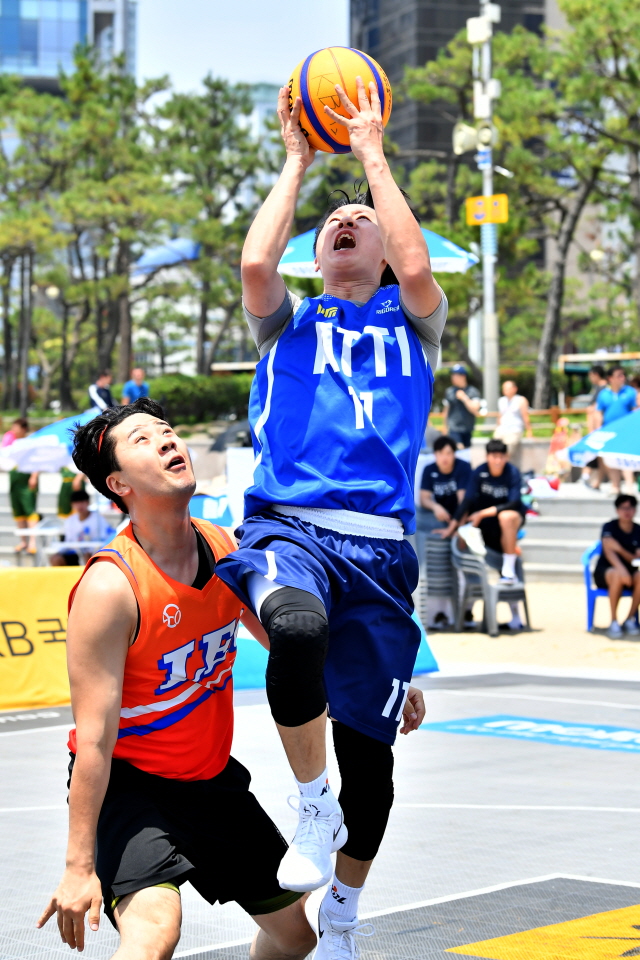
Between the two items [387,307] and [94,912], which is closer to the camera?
[94,912]

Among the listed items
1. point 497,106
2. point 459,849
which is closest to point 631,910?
point 459,849

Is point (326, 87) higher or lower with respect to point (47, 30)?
lower

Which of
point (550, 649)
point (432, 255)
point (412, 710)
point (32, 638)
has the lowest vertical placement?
point (550, 649)

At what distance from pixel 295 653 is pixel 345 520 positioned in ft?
1.54

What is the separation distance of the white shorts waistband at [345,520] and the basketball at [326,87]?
101cm

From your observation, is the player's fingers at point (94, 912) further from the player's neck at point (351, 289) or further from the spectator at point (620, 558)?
the spectator at point (620, 558)

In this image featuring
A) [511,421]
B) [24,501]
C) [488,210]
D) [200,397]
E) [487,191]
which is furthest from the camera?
[200,397]

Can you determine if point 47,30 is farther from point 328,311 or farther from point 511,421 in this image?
point 328,311

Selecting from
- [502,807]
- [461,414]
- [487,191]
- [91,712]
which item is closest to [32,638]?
[502,807]

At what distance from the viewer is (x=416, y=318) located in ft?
11.5

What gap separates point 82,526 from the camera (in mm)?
14758

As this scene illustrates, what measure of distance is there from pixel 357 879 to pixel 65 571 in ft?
21.1

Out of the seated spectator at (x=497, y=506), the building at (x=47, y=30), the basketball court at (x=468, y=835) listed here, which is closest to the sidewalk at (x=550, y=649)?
the seated spectator at (x=497, y=506)

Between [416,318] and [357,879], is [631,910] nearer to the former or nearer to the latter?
[357,879]
